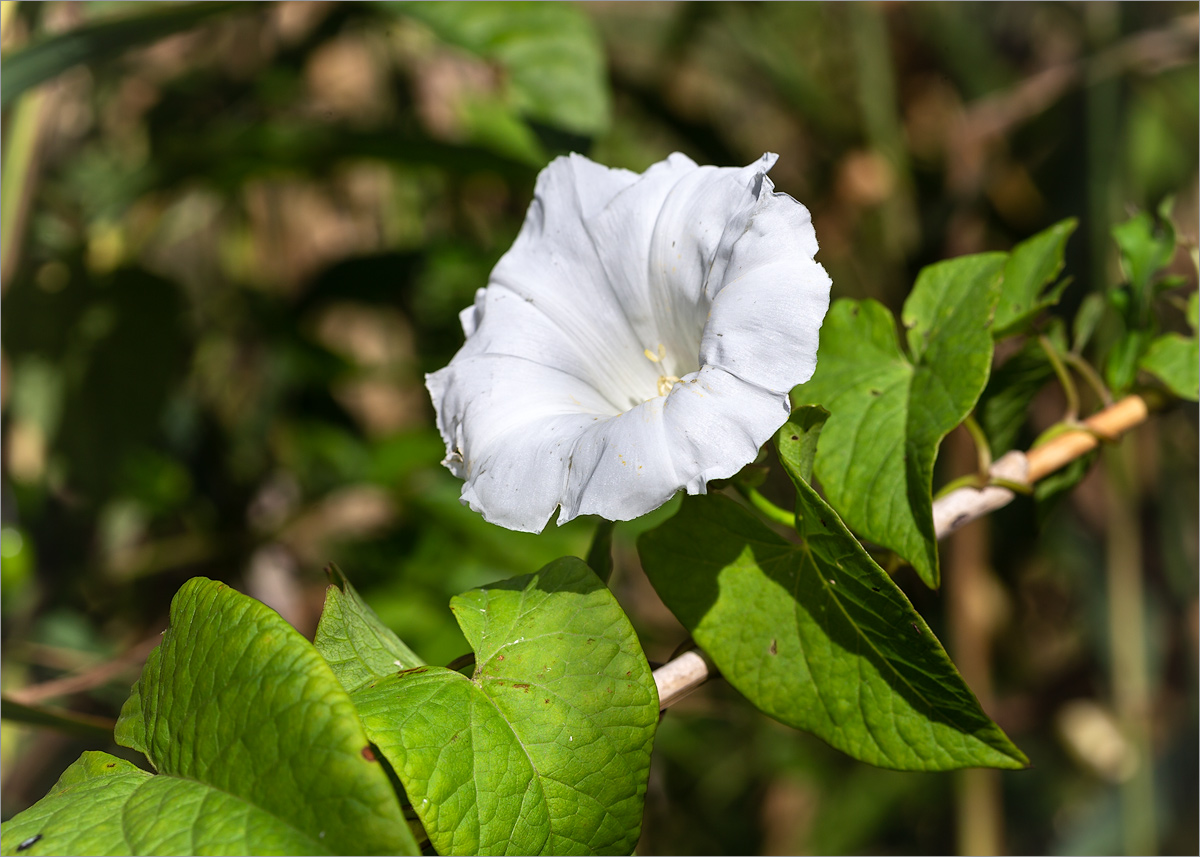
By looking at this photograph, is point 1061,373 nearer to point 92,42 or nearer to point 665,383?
point 665,383

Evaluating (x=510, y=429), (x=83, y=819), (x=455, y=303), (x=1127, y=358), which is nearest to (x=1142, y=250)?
(x=1127, y=358)

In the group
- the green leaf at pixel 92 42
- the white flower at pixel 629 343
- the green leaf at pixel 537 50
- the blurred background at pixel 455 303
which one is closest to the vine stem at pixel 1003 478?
the white flower at pixel 629 343

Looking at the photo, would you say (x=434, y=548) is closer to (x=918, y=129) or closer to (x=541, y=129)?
(x=541, y=129)

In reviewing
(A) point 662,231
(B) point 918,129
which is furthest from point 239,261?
(B) point 918,129

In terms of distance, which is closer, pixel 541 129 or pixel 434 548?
pixel 541 129

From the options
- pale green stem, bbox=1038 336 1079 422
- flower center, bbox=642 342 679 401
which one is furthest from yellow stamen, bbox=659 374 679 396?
pale green stem, bbox=1038 336 1079 422

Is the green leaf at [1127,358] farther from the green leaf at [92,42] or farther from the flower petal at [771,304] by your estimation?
the green leaf at [92,42]

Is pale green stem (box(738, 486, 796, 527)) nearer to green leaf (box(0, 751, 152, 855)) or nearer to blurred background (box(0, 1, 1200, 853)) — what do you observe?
green leaf (box(0, 751, 152, 855))
